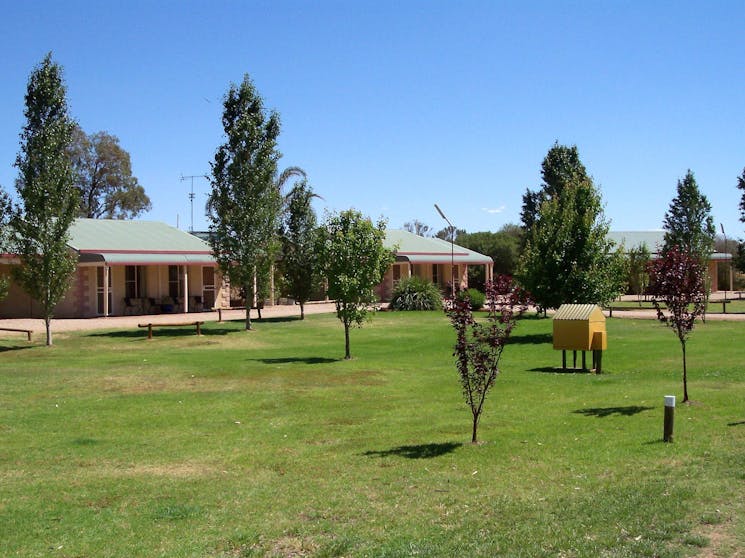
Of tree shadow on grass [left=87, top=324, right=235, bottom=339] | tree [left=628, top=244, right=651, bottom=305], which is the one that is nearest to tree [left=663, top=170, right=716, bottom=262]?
tree [left=628, top=244, right=651, bottom=305]

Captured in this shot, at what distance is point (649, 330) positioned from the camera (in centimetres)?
2897

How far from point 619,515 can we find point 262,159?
2710 centimetres

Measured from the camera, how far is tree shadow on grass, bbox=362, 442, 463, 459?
390 inches

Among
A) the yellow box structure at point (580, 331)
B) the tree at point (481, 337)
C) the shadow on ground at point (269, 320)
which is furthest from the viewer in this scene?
the shadow on ground at point (269, 320)

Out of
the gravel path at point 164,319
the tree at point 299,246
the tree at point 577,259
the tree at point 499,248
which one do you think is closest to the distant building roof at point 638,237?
the tree at point 499,248

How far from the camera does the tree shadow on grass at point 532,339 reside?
25.7 m

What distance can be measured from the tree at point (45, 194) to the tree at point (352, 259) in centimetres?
963

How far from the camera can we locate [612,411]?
12703mm

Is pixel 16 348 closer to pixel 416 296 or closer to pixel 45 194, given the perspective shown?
pixel 45 194

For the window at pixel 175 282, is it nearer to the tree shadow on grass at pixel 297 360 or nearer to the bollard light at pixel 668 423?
the tree shadow on grass at pixel 297 360

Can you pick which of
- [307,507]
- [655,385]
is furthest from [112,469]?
[655,385]

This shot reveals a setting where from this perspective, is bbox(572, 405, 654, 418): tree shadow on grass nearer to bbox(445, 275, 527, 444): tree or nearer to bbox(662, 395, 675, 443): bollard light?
bbox(662, 395, 675, 443): bollard light

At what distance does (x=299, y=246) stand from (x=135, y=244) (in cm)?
872

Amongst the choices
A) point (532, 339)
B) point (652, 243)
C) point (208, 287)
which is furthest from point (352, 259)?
point (652, 243)
